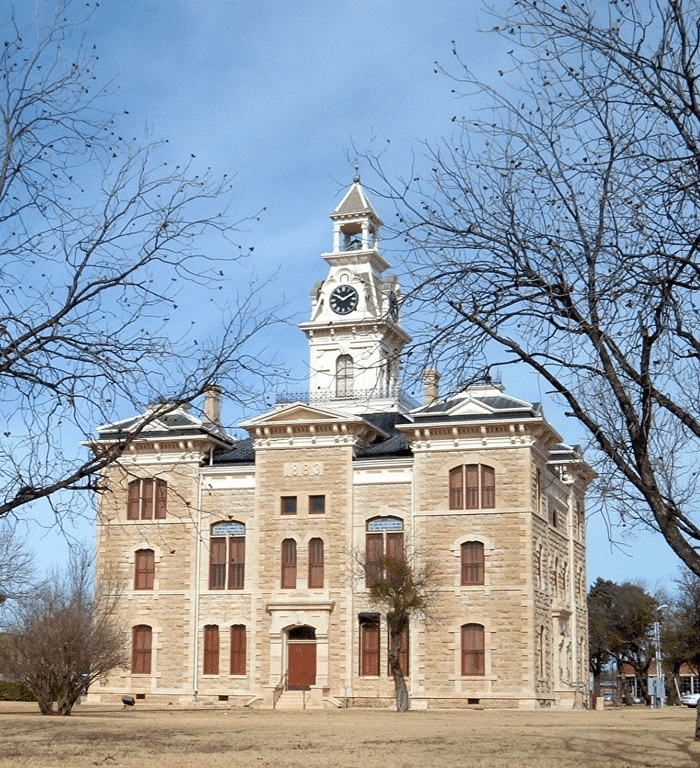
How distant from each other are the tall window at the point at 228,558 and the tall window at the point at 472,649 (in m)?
10.6

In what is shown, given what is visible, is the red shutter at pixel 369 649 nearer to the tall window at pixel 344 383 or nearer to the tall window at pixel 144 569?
the tall window at pixel 144 569

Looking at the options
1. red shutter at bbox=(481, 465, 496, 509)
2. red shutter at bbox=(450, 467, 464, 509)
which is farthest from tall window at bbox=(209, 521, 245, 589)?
red shutter at bbox=(481, 465, 496, 509)

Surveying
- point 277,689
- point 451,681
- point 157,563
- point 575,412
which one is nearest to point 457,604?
point 451,681

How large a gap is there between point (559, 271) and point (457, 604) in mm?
39573

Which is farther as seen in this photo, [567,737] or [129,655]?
[129,655]

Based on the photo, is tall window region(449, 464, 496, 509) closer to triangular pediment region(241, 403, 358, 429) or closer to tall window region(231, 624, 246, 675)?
triangular pediment region(241, 403, 358, 429)

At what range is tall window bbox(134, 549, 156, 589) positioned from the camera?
181ft

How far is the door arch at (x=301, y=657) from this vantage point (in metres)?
51.8

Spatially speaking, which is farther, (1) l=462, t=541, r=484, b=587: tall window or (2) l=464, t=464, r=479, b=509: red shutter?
(2) l=464, t=464, r=479, b=509: red shutter

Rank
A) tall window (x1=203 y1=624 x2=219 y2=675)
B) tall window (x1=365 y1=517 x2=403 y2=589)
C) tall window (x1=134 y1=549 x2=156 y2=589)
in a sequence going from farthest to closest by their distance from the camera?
tall window (x1=134 y1=549 x2=156 y2=589), tall window (x1=203 y1=624 x2=219 y2=675), tall window (x1=365 y1=517 x2=403 y2=589)

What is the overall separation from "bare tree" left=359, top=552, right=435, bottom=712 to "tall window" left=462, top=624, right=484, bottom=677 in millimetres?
1980

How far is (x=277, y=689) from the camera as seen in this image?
5116 cm

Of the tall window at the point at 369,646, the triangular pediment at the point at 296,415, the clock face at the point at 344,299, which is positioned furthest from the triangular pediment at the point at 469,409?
the clock face at the point at 344,299

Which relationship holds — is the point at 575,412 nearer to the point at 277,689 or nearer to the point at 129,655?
the point at 277,689
